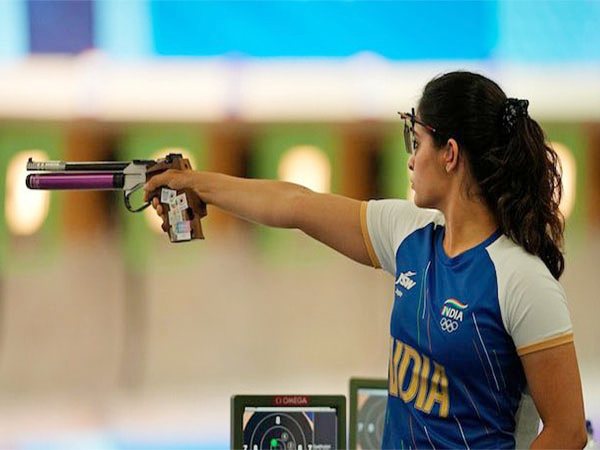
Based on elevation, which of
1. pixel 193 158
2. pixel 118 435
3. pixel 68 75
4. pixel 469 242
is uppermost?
pixel 68 75

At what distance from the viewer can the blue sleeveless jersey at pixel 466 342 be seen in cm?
148

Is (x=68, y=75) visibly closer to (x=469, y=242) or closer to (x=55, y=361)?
(x=55, y=361)

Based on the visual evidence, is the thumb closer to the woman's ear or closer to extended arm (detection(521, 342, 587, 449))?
the woman's ear

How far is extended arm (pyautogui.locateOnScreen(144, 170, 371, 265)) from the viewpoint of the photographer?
176cm

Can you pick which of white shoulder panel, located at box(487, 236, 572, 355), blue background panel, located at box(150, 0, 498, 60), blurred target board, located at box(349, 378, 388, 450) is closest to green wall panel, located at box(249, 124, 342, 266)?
blue background panel, located at box(150, 0, 498, 60)

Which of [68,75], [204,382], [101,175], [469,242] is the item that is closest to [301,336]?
[204,382]

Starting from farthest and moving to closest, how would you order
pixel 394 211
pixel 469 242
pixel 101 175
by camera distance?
pixel 101 175 < pixel 394 211 < pixel 469 242

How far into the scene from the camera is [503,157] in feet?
5.05

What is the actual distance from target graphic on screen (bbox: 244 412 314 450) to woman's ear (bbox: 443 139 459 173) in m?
0.51

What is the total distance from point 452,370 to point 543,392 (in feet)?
0.47

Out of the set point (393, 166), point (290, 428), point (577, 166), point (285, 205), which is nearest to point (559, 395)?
point (290, 428)

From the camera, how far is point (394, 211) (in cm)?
172

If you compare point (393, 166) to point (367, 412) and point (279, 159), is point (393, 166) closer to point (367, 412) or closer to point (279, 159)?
point (279, 159)

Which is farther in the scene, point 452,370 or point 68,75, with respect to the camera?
point 68,75
